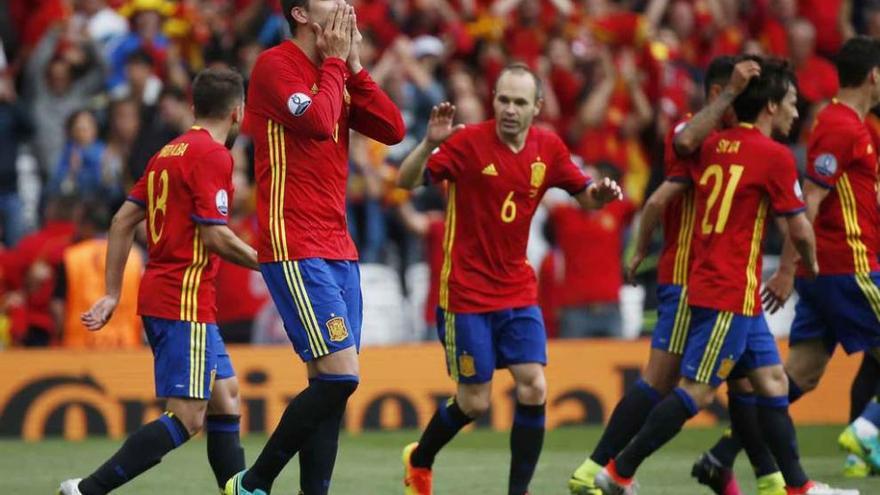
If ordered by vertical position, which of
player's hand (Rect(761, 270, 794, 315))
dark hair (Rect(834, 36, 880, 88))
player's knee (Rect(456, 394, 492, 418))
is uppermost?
dark hair (Rect(834, 36, 880, 88))

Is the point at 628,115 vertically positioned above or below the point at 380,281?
above

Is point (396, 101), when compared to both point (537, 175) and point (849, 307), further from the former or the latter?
point (849, 307)

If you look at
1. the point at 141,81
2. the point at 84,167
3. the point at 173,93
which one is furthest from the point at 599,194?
the point at 141,81

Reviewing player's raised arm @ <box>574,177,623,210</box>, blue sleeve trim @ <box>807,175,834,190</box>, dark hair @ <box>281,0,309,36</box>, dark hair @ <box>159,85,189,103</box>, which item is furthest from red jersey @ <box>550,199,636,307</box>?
dark hair @ <box>281,0,309,36</box>

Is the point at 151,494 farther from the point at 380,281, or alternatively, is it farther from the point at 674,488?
the point at 380,281

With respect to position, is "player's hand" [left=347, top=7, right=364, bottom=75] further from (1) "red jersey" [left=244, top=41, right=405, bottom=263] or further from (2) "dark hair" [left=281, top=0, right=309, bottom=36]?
(2) "dark hair" [left=281, top=0, right=309, bottom=36]

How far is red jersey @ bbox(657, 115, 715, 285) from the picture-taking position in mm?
8914

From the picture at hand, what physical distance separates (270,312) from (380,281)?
3.93 feet

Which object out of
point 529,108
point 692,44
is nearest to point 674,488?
point 529,108

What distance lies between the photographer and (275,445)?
759cm

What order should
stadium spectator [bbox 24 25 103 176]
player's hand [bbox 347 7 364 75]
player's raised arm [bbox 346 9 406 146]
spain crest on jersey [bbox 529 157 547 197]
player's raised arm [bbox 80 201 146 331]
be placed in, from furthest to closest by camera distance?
1. stadium spectator [bbox 24 25 103 176]
2. spain crest on jersey [bbox 529 157 547 197]
3. player's raised arm [bbox 80 201 146 331]
4. player's raised arm [bbox 346 9 406 146]
5. player's hand [bbox 347 7 364 75]

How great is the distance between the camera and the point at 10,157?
52.6 ft

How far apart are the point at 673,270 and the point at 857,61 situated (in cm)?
175

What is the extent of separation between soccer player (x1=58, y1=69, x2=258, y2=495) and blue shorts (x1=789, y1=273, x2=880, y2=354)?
3.57 meters
